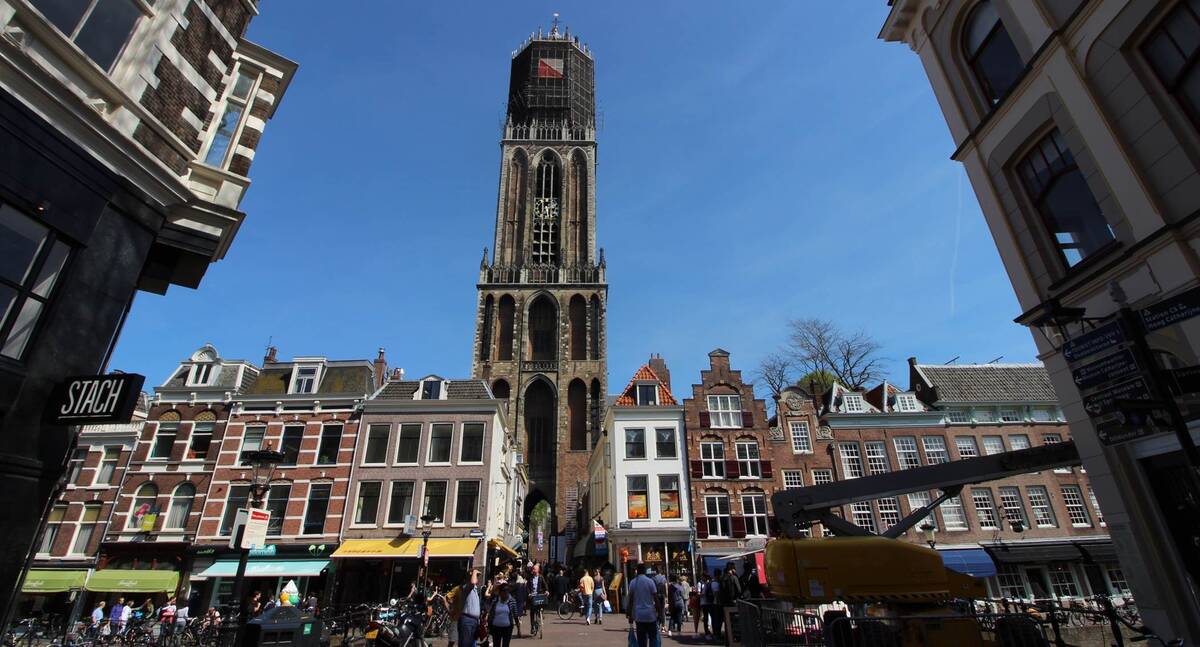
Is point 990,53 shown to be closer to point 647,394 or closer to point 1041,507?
point 647,394

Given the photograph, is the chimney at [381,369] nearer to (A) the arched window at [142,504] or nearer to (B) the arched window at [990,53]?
(A) the arched window at [142,504]

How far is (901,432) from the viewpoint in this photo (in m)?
27.1

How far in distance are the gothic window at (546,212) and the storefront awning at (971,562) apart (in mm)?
41316

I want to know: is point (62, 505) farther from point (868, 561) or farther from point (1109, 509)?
point (1109, 509)

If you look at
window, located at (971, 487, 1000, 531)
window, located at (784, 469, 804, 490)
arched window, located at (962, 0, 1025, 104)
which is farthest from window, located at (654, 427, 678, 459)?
arched window, located at (962, 0, 1025, 104)

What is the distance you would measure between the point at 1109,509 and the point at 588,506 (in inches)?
1450

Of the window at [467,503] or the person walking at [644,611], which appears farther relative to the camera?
the window at [467,503]

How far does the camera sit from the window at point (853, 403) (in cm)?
2778

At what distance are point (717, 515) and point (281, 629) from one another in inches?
834

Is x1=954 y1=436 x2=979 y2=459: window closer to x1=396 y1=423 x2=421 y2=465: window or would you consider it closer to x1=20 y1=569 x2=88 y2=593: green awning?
x1=396 y1=423 x2=421 y2=465: window

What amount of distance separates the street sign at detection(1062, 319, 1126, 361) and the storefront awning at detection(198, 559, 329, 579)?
80.2ft

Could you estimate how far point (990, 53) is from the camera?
32.6 ft

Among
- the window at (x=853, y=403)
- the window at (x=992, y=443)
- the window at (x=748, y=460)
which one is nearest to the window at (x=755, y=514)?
the window at (x=748, y=460)

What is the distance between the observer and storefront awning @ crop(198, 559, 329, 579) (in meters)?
21.7
